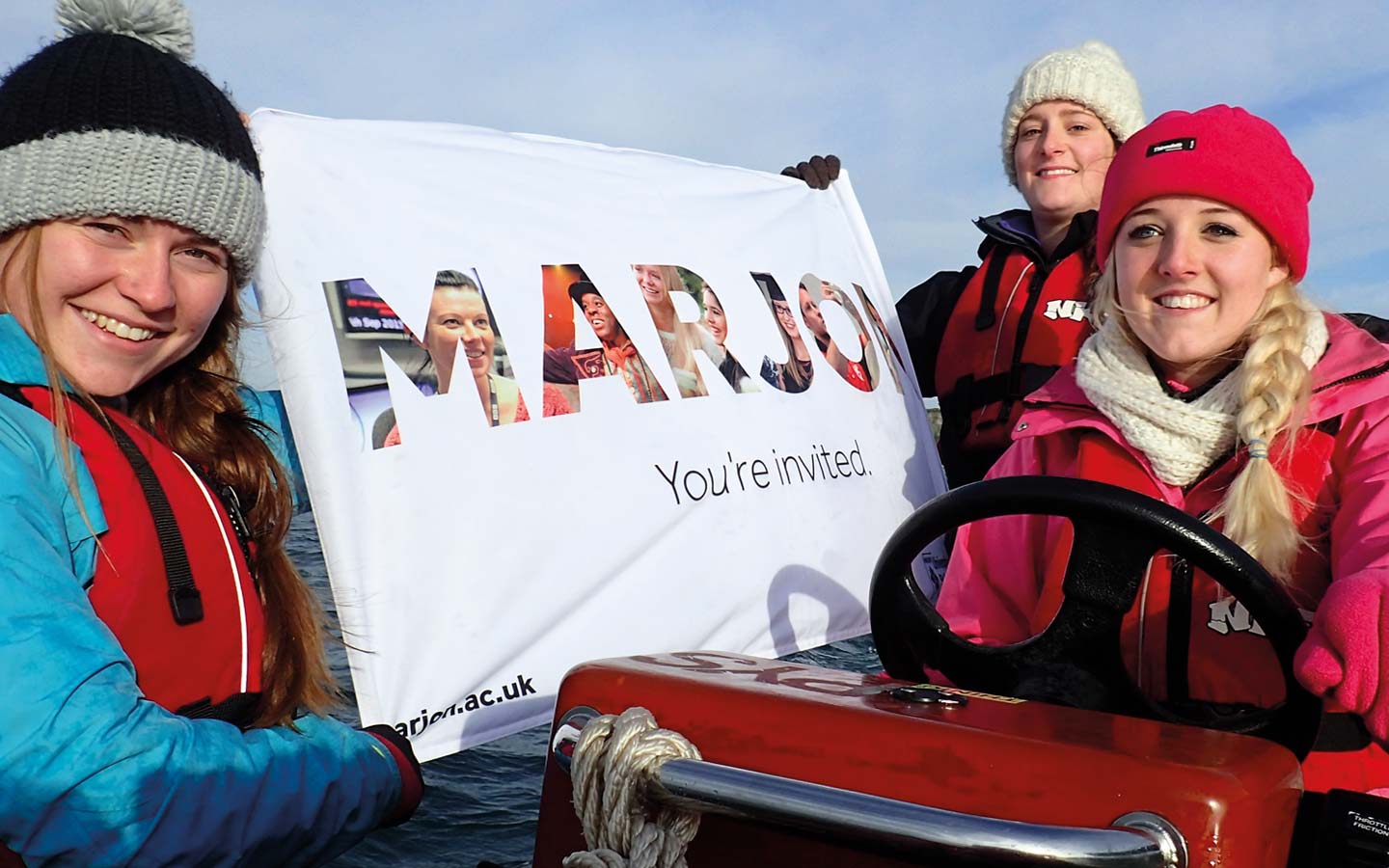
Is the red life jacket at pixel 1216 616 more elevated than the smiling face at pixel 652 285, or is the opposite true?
the smiling face at pixel 652 285

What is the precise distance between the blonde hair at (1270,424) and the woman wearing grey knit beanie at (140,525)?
1.41m

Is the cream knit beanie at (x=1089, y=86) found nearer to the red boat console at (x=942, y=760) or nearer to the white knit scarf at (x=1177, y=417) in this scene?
the white knit scarf at (x=1177, y=417)

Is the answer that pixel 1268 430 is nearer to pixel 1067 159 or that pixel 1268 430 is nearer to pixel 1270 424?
pixel 1270 424

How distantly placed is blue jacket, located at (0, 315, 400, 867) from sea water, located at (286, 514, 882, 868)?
753 mm

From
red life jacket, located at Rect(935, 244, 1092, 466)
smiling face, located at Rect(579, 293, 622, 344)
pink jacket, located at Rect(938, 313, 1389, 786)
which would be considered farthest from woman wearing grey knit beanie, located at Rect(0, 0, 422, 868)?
red life jacket, located at Rect(935, 244, 1092, 466)

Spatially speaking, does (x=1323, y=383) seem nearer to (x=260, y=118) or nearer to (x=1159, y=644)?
(x=1159, y=644)

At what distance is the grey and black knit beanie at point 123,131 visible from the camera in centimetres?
157

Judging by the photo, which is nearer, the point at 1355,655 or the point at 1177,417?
the point at 1355,655

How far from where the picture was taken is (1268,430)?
187 centimetres

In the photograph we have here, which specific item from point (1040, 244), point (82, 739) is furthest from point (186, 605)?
point (1040, 244)

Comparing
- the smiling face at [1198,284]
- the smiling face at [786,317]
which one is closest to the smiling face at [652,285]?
the smiling face at [786,317]

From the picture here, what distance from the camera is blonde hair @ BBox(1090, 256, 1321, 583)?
181 cm

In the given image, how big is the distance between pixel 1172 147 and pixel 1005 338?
142 centimetres

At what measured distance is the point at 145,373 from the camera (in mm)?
1740
